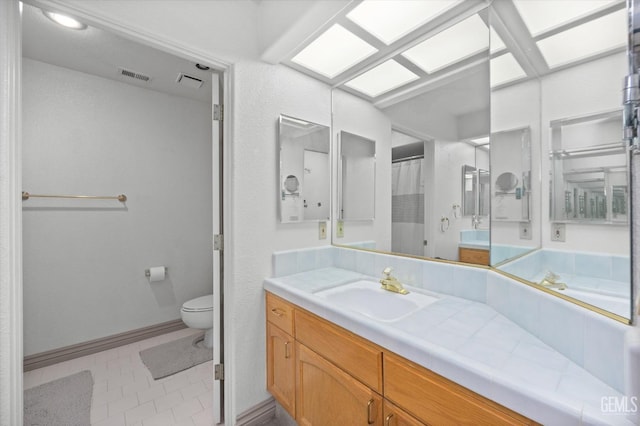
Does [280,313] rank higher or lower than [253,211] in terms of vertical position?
lower

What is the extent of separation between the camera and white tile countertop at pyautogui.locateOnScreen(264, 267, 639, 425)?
541mm

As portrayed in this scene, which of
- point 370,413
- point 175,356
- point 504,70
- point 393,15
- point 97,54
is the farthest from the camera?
point 175,356

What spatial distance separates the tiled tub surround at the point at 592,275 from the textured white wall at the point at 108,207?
2.87 metres

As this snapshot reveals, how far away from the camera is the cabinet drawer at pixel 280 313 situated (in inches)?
54.3

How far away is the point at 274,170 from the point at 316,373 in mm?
1118

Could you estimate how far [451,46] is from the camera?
1249mm

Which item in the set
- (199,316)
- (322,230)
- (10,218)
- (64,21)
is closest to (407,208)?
(322,230)

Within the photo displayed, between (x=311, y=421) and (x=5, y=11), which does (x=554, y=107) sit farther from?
(x=5, y=11)

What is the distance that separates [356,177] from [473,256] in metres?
0.86

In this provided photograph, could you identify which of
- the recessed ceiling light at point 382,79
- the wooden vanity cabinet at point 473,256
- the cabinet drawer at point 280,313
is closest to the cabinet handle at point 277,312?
the cabinet drawer at point 280,313

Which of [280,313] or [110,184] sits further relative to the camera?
[110,184]

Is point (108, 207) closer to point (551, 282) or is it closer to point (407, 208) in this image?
point (407, 208)

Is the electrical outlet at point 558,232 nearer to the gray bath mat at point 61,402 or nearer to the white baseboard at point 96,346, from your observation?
the gray bath mat at point 61,402

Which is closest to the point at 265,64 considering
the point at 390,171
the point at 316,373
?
the point at 390,171
